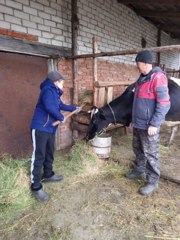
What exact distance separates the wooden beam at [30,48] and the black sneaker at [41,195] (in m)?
2.19

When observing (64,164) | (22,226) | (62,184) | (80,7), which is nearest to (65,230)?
(22,226)

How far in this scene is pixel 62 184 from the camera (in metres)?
3.44

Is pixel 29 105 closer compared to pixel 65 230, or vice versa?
pixel 65 230

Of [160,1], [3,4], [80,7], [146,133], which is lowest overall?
[146,133]

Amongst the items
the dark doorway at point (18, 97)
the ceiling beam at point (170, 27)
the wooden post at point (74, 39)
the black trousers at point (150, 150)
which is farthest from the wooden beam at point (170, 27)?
the black trousers at point (150, 150)

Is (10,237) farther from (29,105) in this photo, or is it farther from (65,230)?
(29,105)

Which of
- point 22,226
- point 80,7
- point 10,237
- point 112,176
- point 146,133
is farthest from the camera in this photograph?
point 80,7

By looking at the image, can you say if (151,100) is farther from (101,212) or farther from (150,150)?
(101,212)

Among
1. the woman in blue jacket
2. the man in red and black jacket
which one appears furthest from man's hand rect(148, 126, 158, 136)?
the woman in blue jacket

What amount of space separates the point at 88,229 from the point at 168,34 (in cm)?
1030

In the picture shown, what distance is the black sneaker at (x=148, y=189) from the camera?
3.10m

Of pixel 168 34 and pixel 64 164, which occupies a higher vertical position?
pixel 168 34

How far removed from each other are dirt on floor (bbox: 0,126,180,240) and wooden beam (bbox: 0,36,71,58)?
2094mm

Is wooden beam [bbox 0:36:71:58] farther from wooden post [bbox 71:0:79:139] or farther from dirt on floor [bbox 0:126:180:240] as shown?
dirt on floor [bbox 0:126:180:240]
